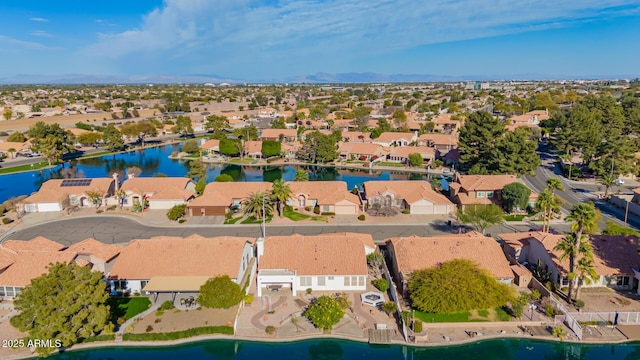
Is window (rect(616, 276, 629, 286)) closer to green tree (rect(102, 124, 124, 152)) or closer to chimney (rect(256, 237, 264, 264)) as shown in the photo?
chimney (rect(256, 237, 264, 264))

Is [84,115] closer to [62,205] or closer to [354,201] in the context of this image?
[62,205]

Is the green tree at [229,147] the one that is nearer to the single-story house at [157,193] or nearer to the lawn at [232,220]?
the single-story house at [157,193]

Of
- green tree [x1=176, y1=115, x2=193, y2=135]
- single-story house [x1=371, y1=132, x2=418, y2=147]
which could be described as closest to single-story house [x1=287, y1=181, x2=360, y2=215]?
single-story house [x1=371, y1=132, x2=418, y2=147]

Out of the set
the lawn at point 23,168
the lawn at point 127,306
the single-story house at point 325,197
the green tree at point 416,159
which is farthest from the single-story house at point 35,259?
the green tree at point 416,159

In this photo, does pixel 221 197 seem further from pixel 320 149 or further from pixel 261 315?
pixel 320 149

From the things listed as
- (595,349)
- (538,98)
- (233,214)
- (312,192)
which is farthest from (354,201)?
(538,98)
